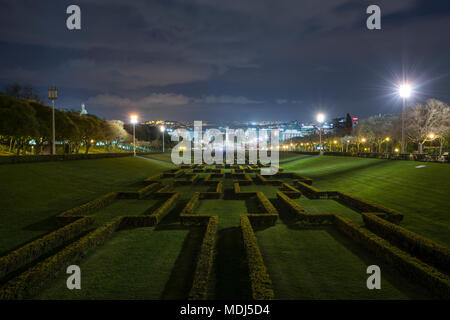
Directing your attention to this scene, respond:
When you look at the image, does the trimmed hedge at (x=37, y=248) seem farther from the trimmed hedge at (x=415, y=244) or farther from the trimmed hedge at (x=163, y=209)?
the trimmed hedge at (x=415, y=244)

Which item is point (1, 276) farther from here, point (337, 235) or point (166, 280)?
point (337, 235)

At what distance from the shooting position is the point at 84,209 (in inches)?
404

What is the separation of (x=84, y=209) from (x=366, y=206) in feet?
38.0

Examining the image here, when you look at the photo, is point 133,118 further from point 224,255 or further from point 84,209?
point 224,255

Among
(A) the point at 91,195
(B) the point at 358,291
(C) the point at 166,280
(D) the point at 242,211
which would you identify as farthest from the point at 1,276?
(A) the point at 91,195

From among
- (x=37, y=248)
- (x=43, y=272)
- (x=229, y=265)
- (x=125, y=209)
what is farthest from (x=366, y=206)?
(x=37, y=248)

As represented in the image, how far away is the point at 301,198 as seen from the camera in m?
14.3

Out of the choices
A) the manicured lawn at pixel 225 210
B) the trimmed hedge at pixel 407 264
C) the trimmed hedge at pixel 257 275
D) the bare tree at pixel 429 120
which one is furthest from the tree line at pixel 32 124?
the bare tree at pixel 429 120

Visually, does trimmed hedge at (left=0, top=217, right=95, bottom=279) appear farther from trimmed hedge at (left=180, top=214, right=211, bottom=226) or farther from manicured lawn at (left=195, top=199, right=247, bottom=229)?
manicured lawn at (left=195, top=199, right=247, bottom=229)

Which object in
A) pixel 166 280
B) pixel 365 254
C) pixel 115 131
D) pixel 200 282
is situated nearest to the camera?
pixel 200 282

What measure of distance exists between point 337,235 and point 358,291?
3443mm

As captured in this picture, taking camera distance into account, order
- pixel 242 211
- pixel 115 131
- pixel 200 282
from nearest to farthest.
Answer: pixel 200 282 < pixel 242 211 < pixel 115 131

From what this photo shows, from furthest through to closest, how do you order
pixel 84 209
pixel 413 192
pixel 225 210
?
pixel 413 192 → pixel 225 210 → pixel 84 209

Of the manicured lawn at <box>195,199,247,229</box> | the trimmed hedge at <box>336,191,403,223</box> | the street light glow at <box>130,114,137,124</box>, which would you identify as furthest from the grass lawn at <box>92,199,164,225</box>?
the street light glow at <box>130,114,137,124</box>
